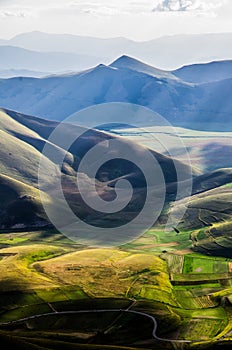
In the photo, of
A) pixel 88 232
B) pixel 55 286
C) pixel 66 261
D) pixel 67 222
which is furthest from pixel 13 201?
pixel 55 286

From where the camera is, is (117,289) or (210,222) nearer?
(117,289)

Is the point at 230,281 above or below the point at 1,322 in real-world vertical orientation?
below

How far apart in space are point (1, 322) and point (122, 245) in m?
63.8

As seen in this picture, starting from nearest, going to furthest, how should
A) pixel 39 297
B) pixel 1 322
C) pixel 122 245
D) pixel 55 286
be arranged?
pixel 1 322
pixel 39 297
pixel 55 286
pixel 122 245

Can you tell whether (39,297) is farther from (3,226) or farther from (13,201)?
(13,201)

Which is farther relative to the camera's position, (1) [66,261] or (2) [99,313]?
(1) [66,261]

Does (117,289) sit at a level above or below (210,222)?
above

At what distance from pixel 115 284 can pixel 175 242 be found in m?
43.9

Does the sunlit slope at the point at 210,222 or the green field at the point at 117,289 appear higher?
the green field at the point at 117,289

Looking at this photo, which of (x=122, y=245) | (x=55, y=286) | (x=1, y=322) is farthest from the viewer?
(x=122, y=245)

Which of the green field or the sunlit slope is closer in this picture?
the green field

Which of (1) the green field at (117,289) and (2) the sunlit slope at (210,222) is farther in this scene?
(2) the sunlit slope at (210,222)

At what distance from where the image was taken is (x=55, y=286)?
107688 mm

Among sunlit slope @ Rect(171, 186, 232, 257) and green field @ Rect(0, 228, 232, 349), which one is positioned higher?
green field @ Rect(0, 228, 232, 349)
